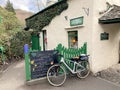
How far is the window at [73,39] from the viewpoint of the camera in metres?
8.21

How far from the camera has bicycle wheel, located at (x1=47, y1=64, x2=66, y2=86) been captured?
5.91 metres

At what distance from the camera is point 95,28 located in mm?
6855

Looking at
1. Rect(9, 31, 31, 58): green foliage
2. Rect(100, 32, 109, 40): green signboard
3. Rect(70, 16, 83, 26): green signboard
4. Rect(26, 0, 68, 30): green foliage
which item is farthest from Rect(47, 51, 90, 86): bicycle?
Rect(9, 31, 31, 58): green foliage

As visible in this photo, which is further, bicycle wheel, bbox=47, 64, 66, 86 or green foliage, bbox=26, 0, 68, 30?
green foliage, bbox=26, 0, 68, 30

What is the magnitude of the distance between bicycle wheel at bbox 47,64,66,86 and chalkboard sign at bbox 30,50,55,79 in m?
0.32

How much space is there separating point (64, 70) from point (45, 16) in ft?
19.2

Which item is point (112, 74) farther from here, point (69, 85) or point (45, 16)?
point (45, 16)

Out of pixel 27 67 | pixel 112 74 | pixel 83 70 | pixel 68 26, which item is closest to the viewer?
pixel 27 67

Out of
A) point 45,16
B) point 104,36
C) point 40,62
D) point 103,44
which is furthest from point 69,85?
A: point 45,16

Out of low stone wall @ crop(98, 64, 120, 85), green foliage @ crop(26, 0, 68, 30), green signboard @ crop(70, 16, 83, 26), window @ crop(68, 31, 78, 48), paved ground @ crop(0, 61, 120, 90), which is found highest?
green foliage @ crop(26, 0, 68, 30)

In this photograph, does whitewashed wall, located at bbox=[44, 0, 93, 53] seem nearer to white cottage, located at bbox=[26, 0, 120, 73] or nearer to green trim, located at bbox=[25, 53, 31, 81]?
white cottage, located at bbox=[26, 0, 120, 73]

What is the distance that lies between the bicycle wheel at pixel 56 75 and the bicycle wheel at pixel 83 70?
30.8 inches

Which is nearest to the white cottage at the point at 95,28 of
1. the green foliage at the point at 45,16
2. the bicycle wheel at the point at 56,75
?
the green foliage at the point at 45,16

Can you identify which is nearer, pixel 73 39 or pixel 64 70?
pixel 64 70
